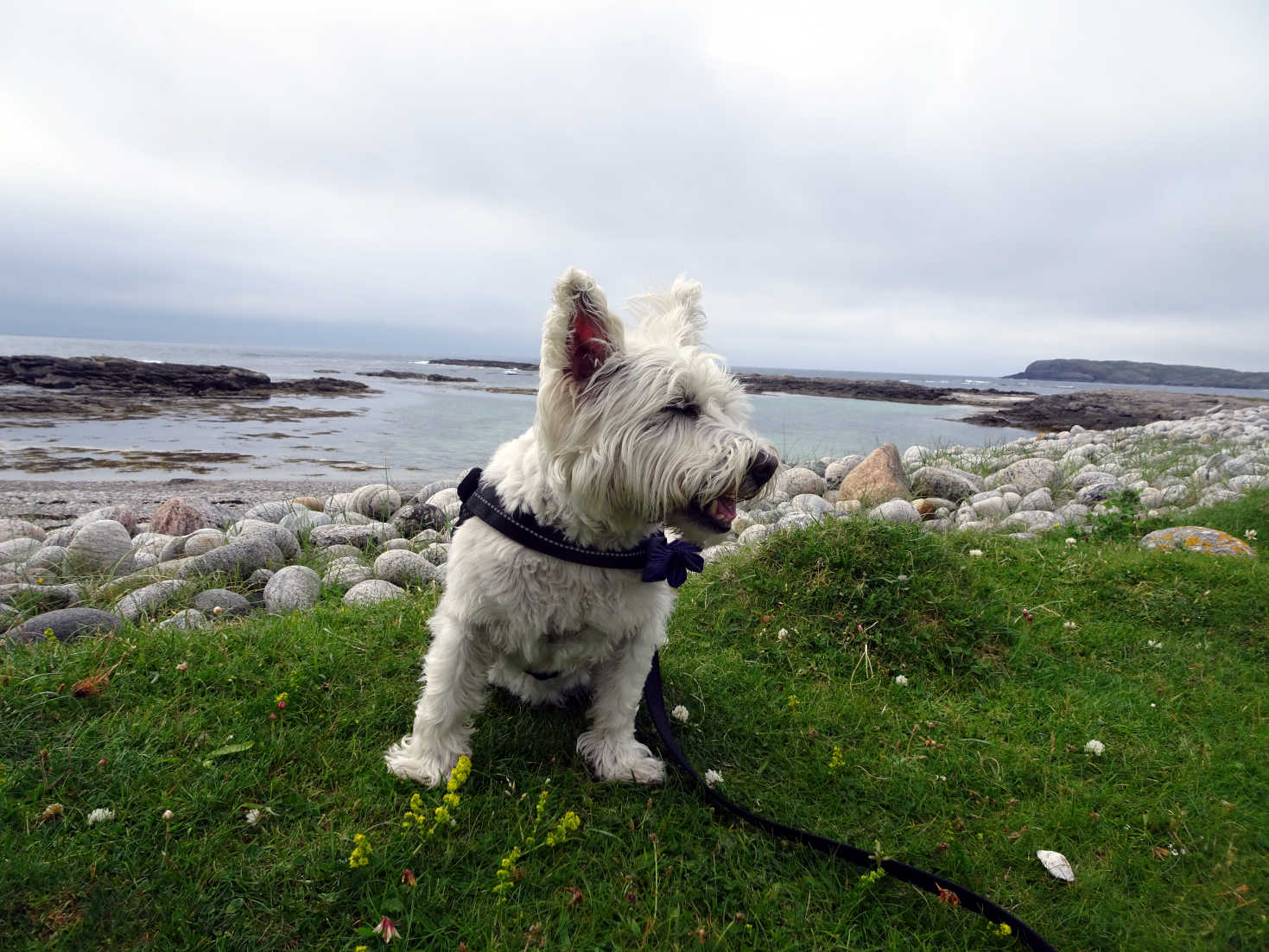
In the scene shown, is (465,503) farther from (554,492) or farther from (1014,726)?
(1014,726)

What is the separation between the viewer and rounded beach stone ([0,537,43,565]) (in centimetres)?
609

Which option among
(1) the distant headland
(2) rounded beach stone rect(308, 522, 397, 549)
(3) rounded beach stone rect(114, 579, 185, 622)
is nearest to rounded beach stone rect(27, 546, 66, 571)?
(3) rounded beach stone rect(114, 579, 185, 622)

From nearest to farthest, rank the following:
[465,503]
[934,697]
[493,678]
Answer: [465,503] < [493,678] < [934,697]

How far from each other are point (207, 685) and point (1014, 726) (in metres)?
4.57

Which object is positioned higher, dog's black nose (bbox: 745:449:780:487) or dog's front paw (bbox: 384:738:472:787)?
dog's black nose (bbox: 745:449:780:487)

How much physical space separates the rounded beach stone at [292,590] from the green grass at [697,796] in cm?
52

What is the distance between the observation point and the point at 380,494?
9.77m

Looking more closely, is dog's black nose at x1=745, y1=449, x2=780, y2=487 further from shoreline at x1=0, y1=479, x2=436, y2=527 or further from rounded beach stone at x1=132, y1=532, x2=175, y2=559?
shoreline at x1=0, y1=479, x2=436, y2=527

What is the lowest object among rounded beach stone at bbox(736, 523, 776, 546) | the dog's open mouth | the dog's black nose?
rounded beach stone at bbox(736, 523, 776, 546)

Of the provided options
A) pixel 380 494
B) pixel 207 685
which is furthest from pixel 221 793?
pixel 380 494

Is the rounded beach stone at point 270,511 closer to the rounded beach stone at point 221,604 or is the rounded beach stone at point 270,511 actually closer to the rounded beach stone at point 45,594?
the rounded beach stone at point 45,594

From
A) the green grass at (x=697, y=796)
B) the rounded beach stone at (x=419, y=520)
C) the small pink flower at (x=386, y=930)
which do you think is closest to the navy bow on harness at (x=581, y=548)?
the green grass at (x=697, y=796)

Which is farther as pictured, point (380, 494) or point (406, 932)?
point (380, 494)

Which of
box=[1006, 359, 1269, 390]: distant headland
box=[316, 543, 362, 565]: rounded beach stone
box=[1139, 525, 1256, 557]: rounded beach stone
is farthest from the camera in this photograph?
box=[1006, 359, 1269, 390]: distant headland
